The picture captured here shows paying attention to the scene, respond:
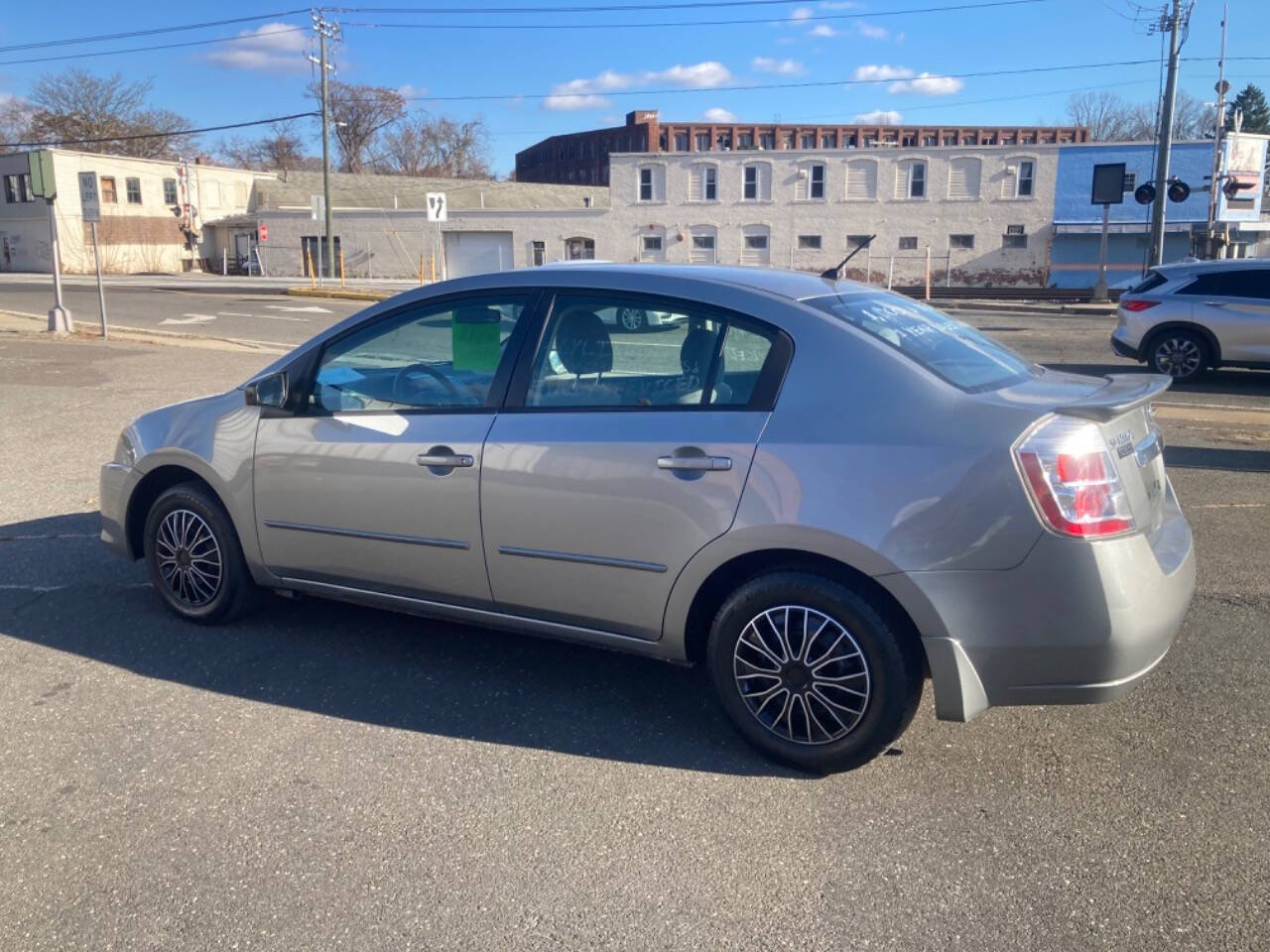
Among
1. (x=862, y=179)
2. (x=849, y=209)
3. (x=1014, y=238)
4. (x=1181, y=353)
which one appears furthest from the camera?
(x=849, y=209)

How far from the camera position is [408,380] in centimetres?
455

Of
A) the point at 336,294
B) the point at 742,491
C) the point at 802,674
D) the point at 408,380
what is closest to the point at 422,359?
the point at 408,380

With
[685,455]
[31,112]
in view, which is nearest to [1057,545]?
[685,455]

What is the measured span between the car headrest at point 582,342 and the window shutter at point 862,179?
50.5 metres

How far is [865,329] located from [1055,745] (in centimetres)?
166

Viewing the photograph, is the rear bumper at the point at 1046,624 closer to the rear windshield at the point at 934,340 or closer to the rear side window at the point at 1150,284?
the rear windshield at the point at 934,340

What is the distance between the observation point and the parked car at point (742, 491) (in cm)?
337

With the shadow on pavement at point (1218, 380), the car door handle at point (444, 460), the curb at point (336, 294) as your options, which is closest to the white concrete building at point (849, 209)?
the curb at point (336, 294)

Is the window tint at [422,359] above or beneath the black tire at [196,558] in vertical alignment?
above

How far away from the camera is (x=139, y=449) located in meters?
5.08

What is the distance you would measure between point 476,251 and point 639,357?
176 ft

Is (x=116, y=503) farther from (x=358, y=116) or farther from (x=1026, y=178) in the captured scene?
(x=358, y=116)

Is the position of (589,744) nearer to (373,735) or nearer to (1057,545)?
(373,735)

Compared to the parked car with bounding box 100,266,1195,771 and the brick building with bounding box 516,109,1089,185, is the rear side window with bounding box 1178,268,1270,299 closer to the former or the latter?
the parked car with bounding box 100,266,1195,771
